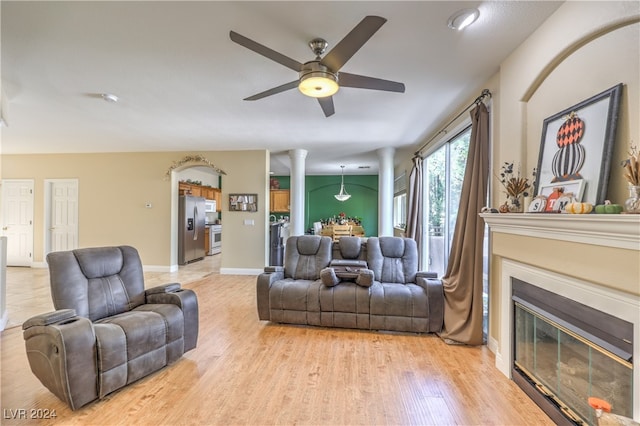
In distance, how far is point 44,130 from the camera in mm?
4547

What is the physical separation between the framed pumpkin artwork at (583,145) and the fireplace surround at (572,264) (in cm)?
23

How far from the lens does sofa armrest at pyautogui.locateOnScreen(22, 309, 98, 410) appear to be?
1.72 metres

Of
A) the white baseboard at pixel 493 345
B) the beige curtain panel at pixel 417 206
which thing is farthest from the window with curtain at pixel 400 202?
the white baseboard at pixel 493 345

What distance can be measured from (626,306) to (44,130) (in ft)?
22.9

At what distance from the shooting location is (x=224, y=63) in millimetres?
2494

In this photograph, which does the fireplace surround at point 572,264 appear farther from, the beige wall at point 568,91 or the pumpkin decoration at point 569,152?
the pumpkin decoration at point 569,152

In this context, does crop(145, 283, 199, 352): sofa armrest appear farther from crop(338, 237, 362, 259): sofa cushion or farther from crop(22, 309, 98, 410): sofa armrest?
crop(338, 237, 362, 259): sofa cushion

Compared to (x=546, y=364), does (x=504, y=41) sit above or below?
above

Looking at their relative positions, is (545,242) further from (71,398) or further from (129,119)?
(129,119)

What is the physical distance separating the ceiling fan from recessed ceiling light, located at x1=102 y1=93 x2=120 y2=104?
214cm

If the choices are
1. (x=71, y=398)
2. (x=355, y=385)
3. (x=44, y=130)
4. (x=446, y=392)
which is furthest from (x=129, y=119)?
(x=446, y=392)

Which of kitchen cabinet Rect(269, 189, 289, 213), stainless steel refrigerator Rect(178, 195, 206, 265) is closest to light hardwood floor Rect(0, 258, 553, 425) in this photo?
stainless steel refrigerator Rect(178, 195, 206, 265)

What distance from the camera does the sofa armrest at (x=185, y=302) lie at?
8.08 feet

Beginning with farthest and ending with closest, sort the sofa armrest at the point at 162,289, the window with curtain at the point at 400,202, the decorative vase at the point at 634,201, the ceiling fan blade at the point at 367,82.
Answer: the window with curtain at the point at 400,202 → the sofa armrest at the point at 162,289 → the ceiling fan blade at the point at 367,82 → the decorative vase at the point at 634,201
